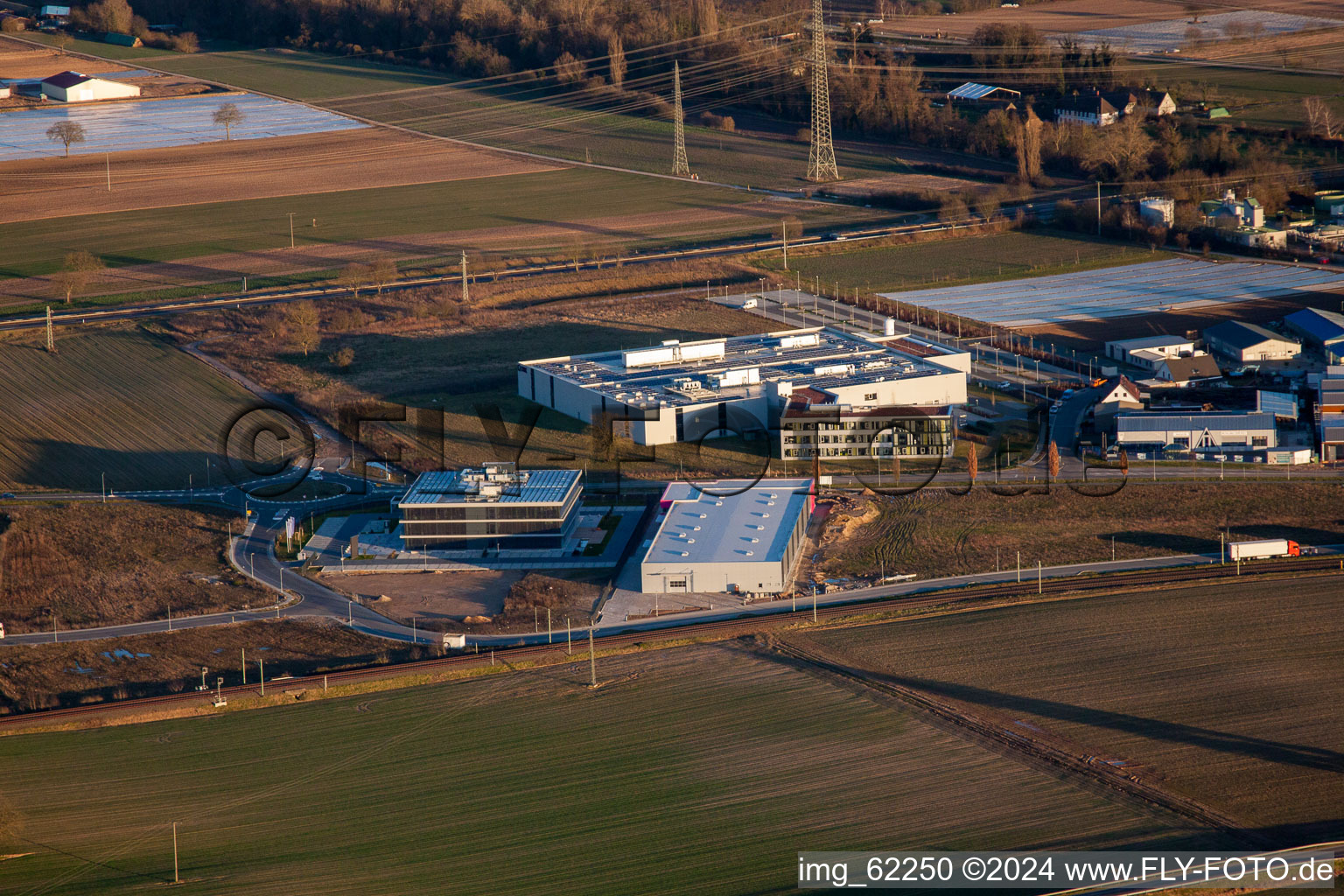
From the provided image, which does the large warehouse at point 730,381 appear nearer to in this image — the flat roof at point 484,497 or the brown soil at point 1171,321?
the flat roof at point 484,497

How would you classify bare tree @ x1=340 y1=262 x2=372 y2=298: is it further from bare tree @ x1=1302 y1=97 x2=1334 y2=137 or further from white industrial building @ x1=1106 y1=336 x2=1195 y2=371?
bare tree @ x1=1302 y1=97 x2=1334 y2=137

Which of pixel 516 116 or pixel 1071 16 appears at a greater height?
pixel 1071 16

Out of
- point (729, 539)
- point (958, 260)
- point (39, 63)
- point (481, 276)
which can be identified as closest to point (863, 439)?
point (729, 539)

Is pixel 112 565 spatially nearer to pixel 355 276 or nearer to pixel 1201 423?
pixel 355 276

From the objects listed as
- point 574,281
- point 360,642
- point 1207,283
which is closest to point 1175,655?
point 360,642

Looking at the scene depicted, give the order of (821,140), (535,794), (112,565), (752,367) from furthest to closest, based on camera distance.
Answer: (821,140)
(752,367)
(112,565)
(535,794)

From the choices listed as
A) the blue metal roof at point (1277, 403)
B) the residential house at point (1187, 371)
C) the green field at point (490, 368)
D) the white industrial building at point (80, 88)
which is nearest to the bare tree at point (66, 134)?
the white industrial building at point (80, 88)

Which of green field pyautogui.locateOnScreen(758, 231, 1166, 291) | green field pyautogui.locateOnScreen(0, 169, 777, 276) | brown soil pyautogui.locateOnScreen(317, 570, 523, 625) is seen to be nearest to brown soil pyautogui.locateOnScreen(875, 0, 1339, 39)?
green field pyautogui.locateOnScreen(0, 169, 777, 276)
